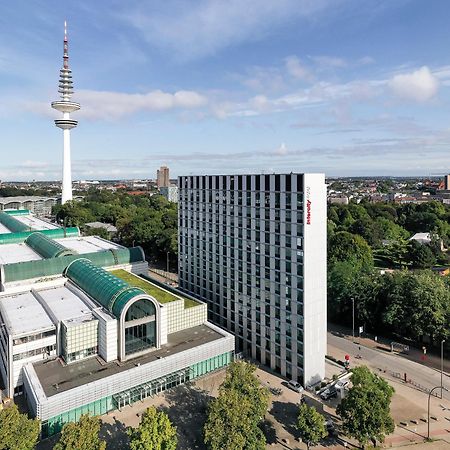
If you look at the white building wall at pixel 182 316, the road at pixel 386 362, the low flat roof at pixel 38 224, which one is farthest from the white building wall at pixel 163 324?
the low flat roof at pixel 38 224

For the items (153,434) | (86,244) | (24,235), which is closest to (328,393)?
(153,434)

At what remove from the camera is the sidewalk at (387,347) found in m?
55.4

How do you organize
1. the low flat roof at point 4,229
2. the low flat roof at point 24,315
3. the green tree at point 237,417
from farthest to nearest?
the low flat roof at point 4,229, the low flat roof at point 24,315, the green tree at point 237,417

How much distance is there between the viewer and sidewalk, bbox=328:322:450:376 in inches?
2181

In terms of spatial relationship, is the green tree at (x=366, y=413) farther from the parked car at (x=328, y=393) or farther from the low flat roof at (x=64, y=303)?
the low flat roof at (x=64, y=303)

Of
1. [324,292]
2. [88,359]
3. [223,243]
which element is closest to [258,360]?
[324,292]

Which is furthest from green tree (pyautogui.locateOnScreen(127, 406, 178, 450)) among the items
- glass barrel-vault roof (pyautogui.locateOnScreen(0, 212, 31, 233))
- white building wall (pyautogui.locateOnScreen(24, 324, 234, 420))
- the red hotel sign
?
glass barrel-vault roof (pyautogui.locateOnScreen(0, 212, 31, 233))

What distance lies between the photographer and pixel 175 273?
10262cm

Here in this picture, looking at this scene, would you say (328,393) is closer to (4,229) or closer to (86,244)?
(86,244)

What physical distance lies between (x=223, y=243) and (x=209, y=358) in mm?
18400

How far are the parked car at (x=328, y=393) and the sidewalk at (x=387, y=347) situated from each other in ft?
54.4

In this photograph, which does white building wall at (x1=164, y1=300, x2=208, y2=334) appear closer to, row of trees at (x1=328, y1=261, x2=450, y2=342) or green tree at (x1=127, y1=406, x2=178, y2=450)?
green tree at (x1=127, y1=406, x2=178, y2=450)

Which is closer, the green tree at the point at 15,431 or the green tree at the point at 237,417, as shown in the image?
the green tree at the point at 15,431

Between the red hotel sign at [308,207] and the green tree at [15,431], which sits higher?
the red hotel sign at [308,207]
